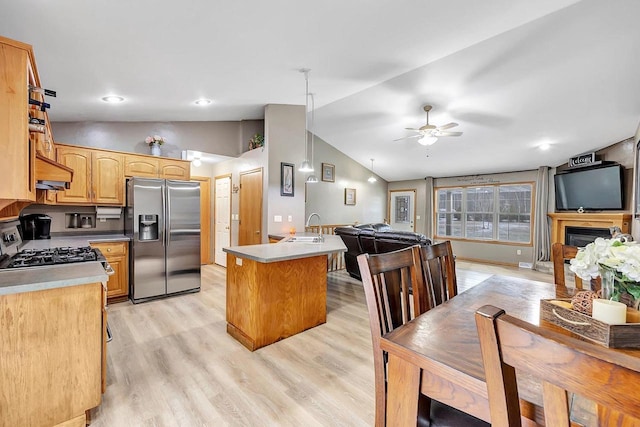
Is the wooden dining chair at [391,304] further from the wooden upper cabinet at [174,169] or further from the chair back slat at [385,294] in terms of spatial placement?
the wooden upper cabinet at [174,169]

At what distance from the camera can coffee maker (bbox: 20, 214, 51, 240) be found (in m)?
3.33

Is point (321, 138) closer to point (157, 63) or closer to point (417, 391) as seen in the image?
point (157, 63)

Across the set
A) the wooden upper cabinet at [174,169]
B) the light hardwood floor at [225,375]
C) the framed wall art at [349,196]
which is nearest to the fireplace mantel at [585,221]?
the framed wall art at [349,196]

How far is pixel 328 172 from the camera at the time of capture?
7.12m

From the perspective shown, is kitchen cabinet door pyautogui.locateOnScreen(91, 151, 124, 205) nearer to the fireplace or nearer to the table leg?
the table leg

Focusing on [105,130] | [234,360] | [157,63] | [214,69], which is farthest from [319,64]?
[105,130]

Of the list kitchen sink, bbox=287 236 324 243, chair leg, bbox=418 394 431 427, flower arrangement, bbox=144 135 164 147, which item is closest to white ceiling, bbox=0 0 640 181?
flower arrangement, bbox=144 135 164 147

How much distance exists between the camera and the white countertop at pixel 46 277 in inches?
58.4

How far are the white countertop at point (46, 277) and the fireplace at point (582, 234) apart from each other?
7512 millimetres

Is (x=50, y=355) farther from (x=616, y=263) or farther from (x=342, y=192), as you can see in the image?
(x=342, y=192)

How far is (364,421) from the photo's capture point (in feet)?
5.66

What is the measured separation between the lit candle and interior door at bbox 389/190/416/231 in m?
7.79

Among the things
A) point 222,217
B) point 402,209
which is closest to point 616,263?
point 222,217

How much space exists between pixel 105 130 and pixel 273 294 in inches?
143
